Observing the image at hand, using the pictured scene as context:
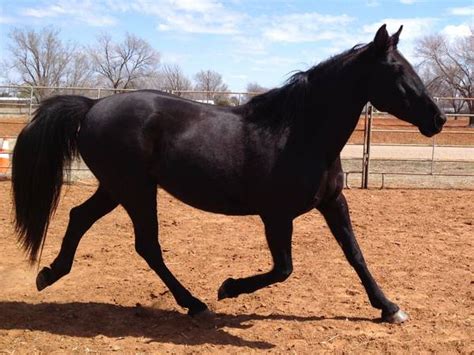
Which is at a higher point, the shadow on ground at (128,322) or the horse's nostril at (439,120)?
the horse's nostril at (439,120)

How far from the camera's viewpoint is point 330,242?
5.72m

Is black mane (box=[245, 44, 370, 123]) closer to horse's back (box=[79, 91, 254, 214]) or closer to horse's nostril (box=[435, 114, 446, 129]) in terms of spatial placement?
horse's back (box=[79, 91, 254, 214])

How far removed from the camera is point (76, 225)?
398cm

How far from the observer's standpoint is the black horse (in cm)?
333

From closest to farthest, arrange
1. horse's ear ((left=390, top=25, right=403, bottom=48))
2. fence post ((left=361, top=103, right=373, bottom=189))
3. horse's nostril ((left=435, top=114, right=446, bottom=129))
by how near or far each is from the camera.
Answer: horse's nostril ((left=435, top=114, right=446, bottom=129)), horse's ear ((left=390, top=25, right=403, bottom=48)), fence post ((left=361, top=103, right=373, bottom=189))

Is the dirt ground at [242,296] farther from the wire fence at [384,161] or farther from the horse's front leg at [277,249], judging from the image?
the wire fence at [384,161]

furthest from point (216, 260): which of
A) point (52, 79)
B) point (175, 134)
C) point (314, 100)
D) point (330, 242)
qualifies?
point (52, 79)

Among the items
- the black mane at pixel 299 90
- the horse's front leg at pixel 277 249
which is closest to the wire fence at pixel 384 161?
the black mane at pixel 299 90

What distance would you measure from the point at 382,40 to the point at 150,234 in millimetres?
2032

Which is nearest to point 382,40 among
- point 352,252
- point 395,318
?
point 352,252

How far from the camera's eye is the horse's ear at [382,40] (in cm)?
324

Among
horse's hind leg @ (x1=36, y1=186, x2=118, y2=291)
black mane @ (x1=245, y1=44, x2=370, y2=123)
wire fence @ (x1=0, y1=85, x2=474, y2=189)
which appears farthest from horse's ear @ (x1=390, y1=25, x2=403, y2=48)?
wire fence @ (x1=0, y1=85, x2=474, y2=189)

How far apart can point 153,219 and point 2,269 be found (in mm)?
1916

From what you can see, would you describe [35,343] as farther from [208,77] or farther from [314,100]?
[208,77]
